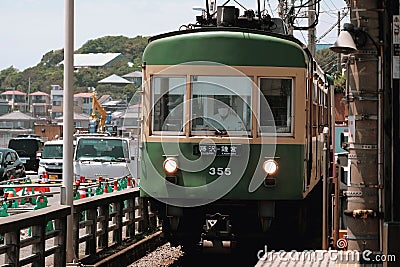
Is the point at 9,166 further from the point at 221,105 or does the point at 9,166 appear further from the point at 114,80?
the point at 114,80

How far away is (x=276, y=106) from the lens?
12.4 meters

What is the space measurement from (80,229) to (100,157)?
42.2 ft

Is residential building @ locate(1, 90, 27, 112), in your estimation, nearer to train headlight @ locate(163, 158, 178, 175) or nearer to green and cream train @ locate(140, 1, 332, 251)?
green and cream train @ locate(140, 1, 332, 251)

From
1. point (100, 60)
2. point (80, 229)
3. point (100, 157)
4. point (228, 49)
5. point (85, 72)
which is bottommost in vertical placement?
point (80, 229)

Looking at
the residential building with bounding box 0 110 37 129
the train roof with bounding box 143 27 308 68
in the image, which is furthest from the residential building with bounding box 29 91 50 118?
the train roof with bounding box 143 27 308 68

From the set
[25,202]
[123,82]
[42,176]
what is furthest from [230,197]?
[123,82]

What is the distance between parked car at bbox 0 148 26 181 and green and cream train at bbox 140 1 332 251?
15.0m

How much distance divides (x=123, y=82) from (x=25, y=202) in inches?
4140

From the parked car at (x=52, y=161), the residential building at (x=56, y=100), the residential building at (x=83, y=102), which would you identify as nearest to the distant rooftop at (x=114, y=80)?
the residential building at (x=83, y=102)

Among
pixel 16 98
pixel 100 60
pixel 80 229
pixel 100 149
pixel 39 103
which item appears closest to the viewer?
pixel 80 229

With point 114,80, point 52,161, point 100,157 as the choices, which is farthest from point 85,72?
point 100,157

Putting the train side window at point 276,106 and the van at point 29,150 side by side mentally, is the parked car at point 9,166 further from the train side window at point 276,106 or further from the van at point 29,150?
the train side window at point 276,106

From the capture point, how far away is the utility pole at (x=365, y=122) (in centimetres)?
782

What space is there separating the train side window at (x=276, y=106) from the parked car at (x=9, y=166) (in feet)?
51.5
